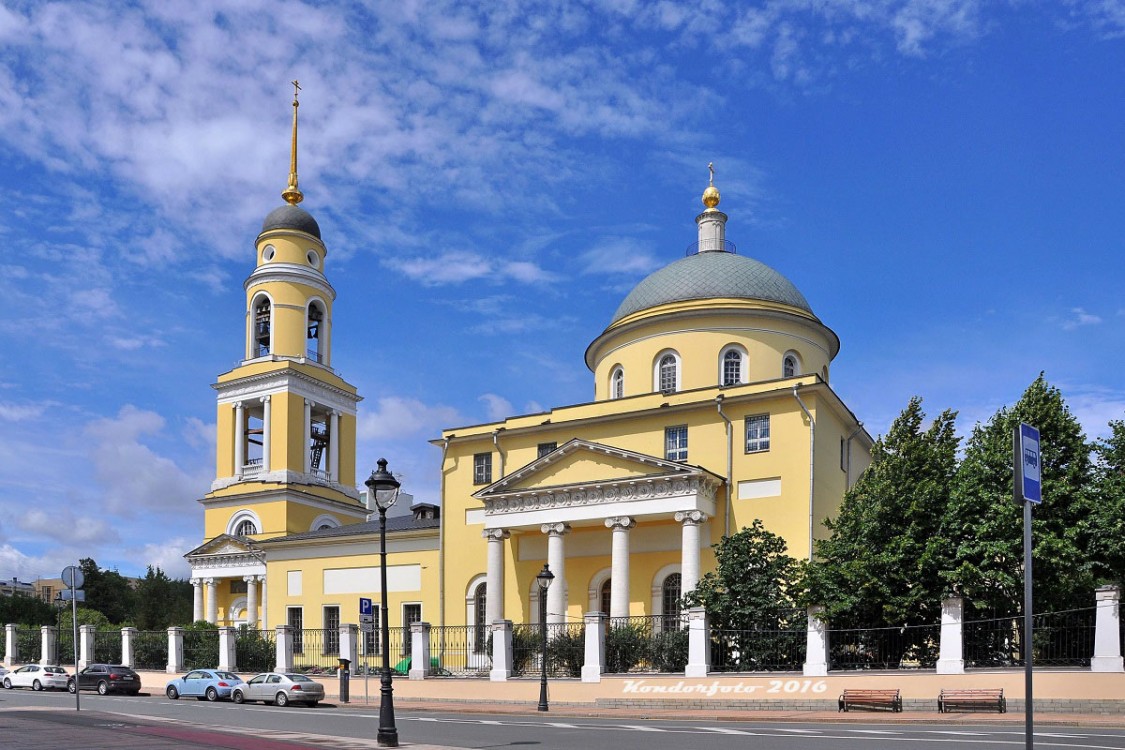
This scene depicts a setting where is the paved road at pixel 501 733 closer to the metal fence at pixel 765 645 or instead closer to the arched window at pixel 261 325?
the metal fence at pixel 765 645

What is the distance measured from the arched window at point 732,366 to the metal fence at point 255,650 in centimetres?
1924

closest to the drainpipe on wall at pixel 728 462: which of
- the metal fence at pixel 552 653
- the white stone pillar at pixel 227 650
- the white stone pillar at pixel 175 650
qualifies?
the metal fence at pixel 552 653

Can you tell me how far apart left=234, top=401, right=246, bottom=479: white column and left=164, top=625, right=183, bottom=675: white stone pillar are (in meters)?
18.8

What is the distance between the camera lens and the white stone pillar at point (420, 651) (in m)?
34.3

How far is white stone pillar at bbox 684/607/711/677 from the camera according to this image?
28.6 meters

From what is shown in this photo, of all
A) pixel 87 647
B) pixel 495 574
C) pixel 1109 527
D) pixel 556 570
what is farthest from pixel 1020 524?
pixel 87 647

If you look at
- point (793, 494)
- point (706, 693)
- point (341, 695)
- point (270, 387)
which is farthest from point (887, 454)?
point (270, 387)

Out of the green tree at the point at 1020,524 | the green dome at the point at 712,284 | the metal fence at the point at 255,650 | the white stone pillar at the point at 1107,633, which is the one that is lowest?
the metal fence at the point at 255,650

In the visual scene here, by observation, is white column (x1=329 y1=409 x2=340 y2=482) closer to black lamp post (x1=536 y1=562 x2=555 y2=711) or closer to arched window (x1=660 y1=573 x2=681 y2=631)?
arched window (x1=660 y1=573 x2=681 y2=631)

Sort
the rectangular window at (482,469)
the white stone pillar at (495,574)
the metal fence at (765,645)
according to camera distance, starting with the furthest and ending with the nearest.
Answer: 1. the rectangular window at (482,469)
2. the white stone pillar at (495,574)
3. the metal fence at (765,645)

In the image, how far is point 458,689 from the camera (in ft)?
107

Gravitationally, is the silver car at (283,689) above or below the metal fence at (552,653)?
below

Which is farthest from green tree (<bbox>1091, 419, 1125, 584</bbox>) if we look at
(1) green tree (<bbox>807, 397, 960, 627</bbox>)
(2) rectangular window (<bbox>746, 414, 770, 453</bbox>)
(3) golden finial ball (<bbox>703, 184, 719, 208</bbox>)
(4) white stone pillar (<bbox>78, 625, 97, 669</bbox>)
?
(4) white stone pillar (<bbox>78, 625, 97, 669</bbox>)

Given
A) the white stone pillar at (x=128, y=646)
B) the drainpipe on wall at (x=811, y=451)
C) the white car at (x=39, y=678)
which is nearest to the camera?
the drainpipe on wall at (x=811, y=451)
